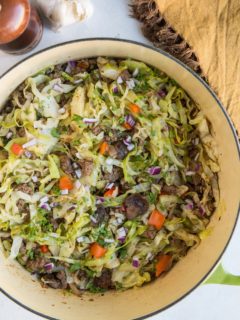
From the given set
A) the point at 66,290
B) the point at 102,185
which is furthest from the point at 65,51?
the point at 66,290

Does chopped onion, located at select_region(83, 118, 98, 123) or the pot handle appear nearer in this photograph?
chopped onion, located at select_region(83, 118, 98, 123)

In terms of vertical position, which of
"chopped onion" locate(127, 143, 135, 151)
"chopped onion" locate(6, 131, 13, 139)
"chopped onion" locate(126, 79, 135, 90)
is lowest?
"chopped onion" locate(6, 131, 13, 139)

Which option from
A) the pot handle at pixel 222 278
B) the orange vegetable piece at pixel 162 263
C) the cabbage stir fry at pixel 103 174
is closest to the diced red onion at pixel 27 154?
the cabbage stir fry at pixel 103 174

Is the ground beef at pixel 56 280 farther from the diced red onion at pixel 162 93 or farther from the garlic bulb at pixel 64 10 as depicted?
the garlic bulb at pixel 64 10

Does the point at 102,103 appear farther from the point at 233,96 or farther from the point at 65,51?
the point at 233,96

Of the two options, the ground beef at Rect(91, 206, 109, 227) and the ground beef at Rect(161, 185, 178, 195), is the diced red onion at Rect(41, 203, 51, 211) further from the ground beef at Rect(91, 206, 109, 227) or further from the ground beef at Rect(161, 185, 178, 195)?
the ground beef at Rect(161, 185, 178, 195)

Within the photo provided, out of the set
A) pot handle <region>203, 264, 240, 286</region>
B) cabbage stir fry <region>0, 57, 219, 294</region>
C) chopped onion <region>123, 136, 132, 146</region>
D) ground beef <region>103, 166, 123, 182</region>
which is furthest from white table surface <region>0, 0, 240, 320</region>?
ground beef <region>103, 166, 123, 182</region>

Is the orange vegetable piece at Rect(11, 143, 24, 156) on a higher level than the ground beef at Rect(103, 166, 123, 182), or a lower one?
higher
